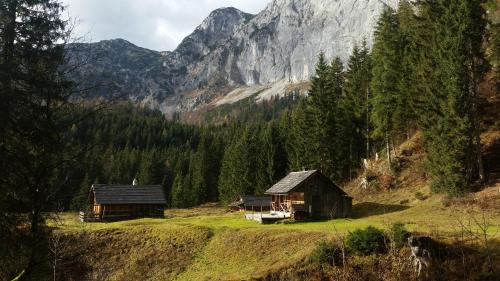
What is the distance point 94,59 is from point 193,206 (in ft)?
243

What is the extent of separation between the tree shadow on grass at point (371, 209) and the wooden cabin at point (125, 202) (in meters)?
26.6

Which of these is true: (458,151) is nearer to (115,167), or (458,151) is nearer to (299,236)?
(299,236)

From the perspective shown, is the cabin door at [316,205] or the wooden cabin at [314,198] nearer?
the wooden cabin at [314,198]

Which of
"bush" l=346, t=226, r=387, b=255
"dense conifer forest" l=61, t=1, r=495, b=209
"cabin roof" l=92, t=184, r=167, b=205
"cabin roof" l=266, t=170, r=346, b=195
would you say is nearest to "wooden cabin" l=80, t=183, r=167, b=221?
"cabin roof" l=92, t=184, r=167, b=205

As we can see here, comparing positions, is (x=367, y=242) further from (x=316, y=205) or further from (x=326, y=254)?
(x=316, y=205)

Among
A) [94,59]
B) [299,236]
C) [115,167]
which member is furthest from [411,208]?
[115,167]

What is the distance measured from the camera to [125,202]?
189 feet

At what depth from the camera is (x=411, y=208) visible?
3788 centimetres

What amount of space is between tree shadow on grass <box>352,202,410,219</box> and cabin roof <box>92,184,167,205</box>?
26.7m

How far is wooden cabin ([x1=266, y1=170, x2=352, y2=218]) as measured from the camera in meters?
44.3

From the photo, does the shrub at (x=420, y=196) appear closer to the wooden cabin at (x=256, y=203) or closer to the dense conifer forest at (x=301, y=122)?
the dense conifer forest at (x=301, y=122)

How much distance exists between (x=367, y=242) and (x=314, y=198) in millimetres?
21633

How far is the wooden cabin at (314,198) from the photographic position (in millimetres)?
44281

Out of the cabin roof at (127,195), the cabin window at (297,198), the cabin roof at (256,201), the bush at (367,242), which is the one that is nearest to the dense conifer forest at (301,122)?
the cabin roof at (256,201)
